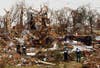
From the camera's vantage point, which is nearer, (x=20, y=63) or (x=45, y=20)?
(x=20, y=63)

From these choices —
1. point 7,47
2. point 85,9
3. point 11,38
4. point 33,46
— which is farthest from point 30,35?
point 85,9

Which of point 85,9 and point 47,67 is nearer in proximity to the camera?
point 47,67

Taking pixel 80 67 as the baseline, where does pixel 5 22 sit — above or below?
above

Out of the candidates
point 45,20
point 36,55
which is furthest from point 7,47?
point 45,20

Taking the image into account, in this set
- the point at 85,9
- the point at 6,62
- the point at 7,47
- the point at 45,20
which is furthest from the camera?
the point at 85,9

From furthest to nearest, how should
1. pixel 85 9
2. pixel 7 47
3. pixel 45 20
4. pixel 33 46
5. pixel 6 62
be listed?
pixel 85 9 < pixel 45 20 < pixel 33 46 < pixel 7 47 < pixel 6 62

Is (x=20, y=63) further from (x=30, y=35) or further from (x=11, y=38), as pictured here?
(x=30, y=35)

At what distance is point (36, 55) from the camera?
15.7 m

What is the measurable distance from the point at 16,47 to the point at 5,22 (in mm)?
2107

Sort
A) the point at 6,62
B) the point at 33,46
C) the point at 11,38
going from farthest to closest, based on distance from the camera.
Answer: the point at 33,46
the point at 11,38
the point at 6,62

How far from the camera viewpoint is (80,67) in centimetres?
1341

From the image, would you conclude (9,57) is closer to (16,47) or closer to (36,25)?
(16,47)

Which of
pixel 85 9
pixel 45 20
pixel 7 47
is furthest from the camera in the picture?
pixel 85 9

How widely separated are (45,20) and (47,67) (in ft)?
17.6
